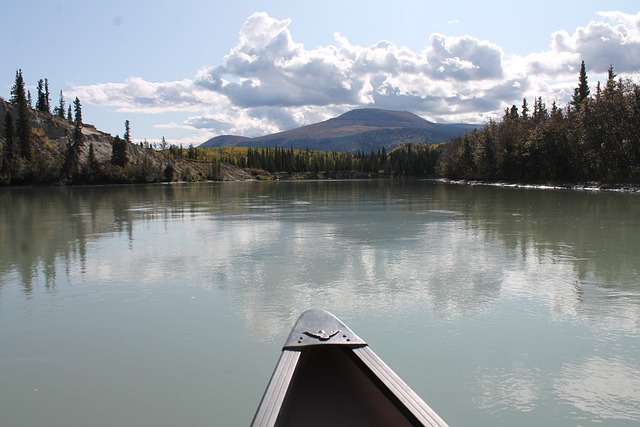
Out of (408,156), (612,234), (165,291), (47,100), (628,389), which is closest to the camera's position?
(628,389)

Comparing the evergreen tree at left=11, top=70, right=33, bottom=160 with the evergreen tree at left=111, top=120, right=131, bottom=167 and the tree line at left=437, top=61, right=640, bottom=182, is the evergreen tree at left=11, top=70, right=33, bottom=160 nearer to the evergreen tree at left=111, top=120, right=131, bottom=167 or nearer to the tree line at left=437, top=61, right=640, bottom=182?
the evergreen tree at left=111, top=120, right=131, bottom=167

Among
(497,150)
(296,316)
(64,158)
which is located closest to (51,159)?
(64,158)

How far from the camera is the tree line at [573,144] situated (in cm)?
5934

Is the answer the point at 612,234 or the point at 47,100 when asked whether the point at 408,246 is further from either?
the point at 47,100

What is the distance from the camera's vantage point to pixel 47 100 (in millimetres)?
140500

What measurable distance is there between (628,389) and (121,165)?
12837 centimetres

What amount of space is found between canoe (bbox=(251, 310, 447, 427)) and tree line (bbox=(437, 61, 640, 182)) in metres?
62.3

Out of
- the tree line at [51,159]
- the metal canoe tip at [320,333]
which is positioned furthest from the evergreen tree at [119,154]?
the metal canoe tip at [320,333]

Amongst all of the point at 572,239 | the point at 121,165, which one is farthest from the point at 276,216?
the point at 121,165

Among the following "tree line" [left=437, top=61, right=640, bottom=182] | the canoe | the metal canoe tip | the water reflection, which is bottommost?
the water reflection

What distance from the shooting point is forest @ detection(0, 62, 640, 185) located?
6119cm

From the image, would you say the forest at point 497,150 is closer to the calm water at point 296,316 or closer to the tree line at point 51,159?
the tree line at point 51,159

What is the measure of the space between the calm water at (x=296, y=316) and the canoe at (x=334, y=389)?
0.95 m

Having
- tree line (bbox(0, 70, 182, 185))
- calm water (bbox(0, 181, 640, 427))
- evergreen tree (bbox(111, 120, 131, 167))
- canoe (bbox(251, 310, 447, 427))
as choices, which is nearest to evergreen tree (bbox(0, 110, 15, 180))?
tree line (bbox(0, 70, 182, 185))
